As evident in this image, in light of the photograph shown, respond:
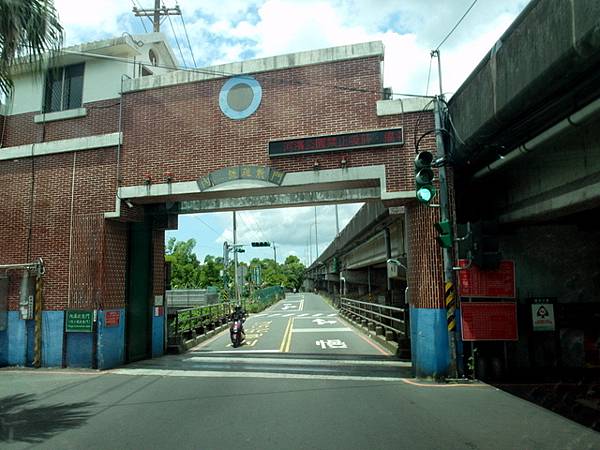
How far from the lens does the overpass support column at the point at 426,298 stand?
10367 mm

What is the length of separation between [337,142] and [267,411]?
21.4 feet

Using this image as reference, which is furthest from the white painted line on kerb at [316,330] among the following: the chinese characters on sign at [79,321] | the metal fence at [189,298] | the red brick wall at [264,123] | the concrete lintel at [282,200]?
the red brick wall at [264,123]

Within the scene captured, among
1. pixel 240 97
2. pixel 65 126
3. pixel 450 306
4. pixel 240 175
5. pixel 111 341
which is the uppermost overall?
pixel 240 97

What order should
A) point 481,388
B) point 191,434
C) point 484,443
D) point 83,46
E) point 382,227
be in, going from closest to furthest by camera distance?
1. point 484,443
2. point 191,434
3. point 481,388
4. point 83,46
5. point 382,227

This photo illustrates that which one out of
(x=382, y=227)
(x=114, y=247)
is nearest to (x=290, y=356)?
(x=114, y=247)

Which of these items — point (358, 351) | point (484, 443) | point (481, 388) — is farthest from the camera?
point (358, 351)

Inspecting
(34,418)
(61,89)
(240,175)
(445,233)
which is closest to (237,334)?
(240,175)

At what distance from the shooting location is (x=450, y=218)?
10.8 meters

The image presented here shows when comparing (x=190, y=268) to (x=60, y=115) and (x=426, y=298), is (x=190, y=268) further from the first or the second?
(x=426, y=298)

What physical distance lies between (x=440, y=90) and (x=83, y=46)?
10.3 metres

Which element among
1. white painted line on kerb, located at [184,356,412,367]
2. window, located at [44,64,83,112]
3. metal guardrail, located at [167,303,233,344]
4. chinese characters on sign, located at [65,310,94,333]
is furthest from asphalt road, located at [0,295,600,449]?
window, located at [44,64,83,112]

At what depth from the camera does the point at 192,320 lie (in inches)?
753

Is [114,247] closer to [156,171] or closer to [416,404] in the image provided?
[156,171]

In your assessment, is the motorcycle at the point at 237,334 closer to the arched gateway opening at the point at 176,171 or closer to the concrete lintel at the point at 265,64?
the arched gateway opening at the point at 176,171
